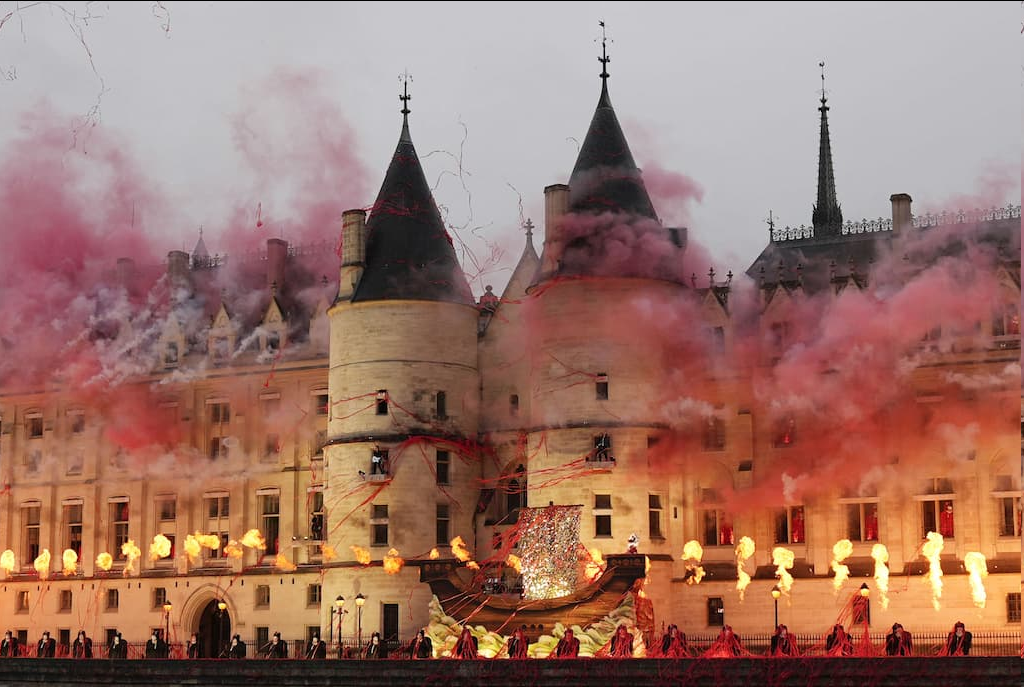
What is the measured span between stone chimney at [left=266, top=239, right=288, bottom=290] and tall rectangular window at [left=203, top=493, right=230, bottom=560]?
353 inches

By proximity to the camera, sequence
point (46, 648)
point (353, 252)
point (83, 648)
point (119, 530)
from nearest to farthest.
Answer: point (83, 648)
point (46, 648)
point (353, 252)
point (119, 530)

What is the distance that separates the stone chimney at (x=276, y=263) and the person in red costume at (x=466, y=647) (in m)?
23.8

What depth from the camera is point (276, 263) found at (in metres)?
73.2

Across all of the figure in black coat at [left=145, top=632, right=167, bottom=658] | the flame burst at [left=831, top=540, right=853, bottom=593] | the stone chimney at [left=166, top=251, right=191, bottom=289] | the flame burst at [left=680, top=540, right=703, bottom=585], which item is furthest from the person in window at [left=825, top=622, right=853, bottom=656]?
the stone chimney at [left=166, top=251, right=191, bottom=289]

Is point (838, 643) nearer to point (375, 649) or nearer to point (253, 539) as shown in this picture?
point (375, 649)

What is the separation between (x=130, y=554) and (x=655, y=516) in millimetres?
23810

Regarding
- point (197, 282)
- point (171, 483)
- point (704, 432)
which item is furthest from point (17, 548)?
point (704, 432)

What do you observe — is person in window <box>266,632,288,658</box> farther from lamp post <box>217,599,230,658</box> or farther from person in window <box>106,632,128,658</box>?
lamp post <box>217,599,230,658</box>

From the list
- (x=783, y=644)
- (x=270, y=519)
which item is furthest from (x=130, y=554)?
(x=783, y=644)

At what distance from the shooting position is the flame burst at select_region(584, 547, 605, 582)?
56.9 meters

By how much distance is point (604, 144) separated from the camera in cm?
6131

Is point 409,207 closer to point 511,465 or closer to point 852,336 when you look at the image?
point 511,465

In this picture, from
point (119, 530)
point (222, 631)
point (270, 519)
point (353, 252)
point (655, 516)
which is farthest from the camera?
point (119, 530)

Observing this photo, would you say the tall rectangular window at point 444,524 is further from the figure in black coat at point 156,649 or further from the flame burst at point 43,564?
the flame burst at point 43,564
